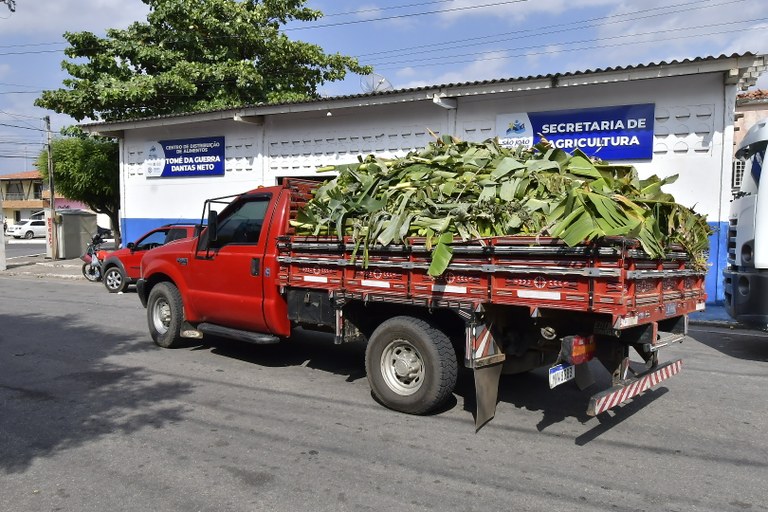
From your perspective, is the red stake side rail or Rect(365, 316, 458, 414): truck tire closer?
the red stake side rail

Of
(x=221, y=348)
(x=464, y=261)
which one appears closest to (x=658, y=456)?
(x=464, y=261)

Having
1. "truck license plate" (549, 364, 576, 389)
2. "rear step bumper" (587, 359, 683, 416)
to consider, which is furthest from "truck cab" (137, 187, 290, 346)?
"rear step bumper" (587, 359, 683, 416)

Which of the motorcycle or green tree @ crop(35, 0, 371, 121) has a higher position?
green tree @ crop(35, 0, 371, 121)

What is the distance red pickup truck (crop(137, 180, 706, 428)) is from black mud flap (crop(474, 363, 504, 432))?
11mm

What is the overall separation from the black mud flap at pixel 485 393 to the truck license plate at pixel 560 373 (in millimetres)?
541

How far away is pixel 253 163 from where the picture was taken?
17531 mm

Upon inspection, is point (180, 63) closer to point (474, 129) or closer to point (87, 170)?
point (87, 170)

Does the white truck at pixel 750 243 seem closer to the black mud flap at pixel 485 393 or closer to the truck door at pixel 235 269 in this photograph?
the black mud flap at pixel 485 393

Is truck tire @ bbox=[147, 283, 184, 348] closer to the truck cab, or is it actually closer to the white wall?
the truck cab

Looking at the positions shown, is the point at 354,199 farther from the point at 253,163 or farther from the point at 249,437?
the point at 253,163

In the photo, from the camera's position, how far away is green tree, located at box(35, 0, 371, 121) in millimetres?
19328

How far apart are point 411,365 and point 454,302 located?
0.77 m

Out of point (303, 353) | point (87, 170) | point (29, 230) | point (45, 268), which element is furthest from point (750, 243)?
point (29, 230)

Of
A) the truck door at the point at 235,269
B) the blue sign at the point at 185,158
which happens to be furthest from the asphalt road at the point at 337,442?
the blue sign at the point at 185,158
